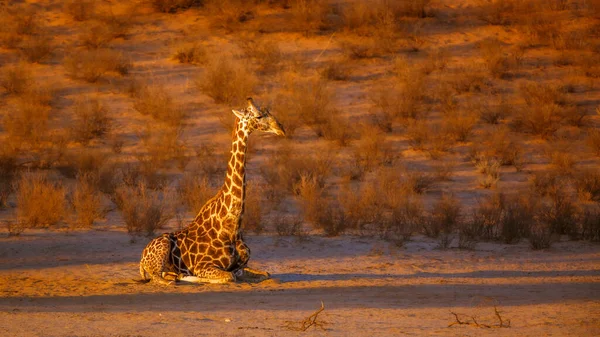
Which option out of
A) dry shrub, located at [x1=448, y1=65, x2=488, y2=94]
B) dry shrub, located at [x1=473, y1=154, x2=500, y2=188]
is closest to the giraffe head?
dry shrub, located at [x1=473, y1=154, x2=500, y2=188]

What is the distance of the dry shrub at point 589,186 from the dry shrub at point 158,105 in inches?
357

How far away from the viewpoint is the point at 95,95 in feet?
71.4

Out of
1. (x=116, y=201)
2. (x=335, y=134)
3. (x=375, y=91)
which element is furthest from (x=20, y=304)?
(x=375, y=91)

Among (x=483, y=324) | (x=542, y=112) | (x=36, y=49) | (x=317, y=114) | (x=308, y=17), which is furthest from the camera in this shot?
(x=308, y=17)

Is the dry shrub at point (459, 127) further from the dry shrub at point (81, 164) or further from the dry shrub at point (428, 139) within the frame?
the dry shrub at point (81, 164)

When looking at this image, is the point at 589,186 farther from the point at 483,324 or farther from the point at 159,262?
the point at 159,262

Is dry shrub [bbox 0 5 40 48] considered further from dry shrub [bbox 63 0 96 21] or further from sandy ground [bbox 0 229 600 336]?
→ sandy ground [bbox 0 229 600 336]

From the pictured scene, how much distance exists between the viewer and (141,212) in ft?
47.0

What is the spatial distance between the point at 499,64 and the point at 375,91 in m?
3.68

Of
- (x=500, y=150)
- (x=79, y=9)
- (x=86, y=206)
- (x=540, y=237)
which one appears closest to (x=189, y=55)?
(x=79, y=9)

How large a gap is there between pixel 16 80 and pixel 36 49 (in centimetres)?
199

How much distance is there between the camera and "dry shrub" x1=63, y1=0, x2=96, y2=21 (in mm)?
25594

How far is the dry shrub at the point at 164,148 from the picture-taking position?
60.0 feet

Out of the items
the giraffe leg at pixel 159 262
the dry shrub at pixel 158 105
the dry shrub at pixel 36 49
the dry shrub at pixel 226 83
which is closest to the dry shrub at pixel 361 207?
the giraffe leg at pixel 159 262
